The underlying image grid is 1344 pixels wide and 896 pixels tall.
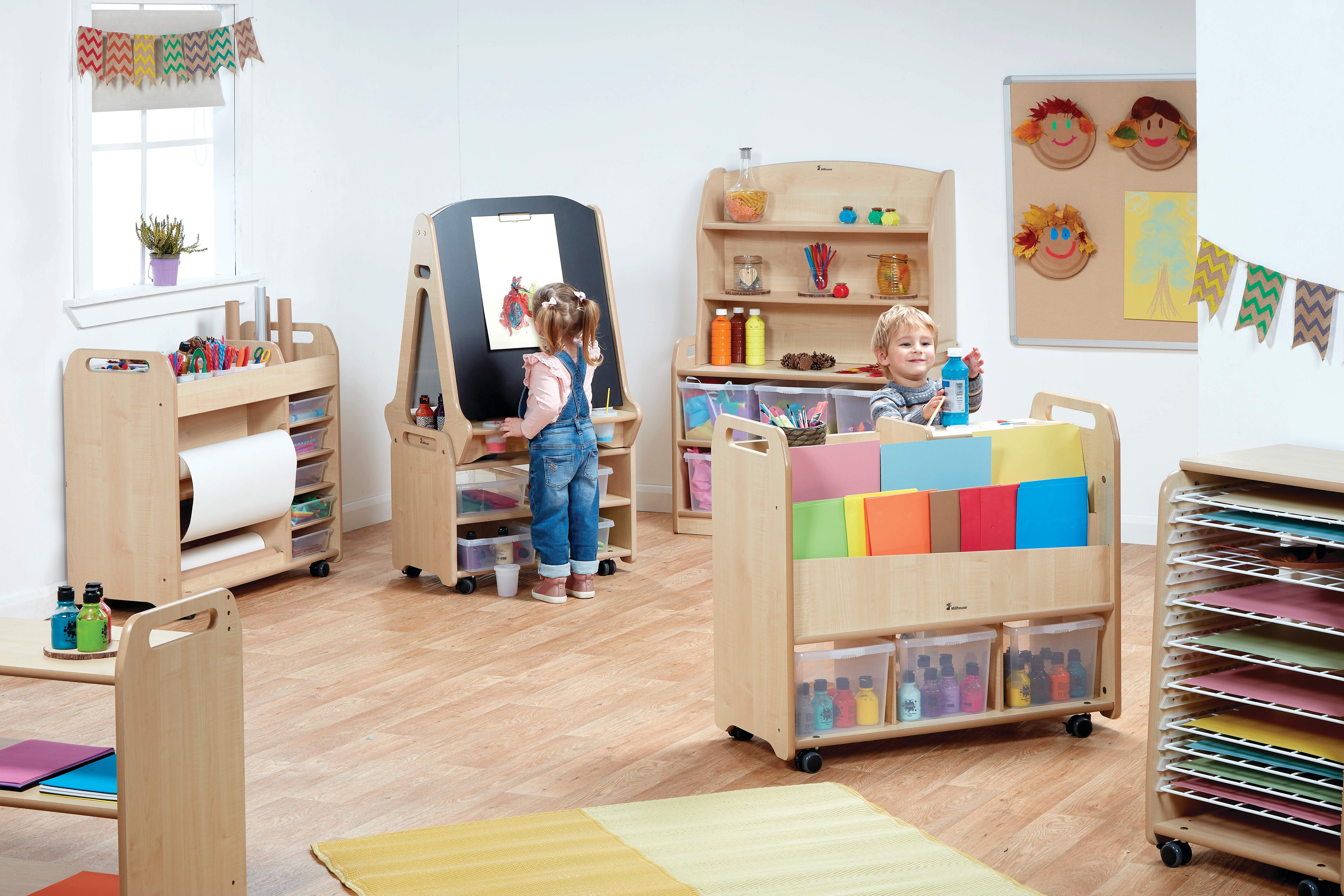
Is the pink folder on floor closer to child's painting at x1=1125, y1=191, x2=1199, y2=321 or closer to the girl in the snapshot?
the girl

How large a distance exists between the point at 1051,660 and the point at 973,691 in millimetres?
269

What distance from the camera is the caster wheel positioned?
3.83 meters

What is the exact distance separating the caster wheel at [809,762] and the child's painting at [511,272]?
7.80ft

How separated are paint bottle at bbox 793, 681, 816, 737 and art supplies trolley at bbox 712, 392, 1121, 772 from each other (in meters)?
0.02

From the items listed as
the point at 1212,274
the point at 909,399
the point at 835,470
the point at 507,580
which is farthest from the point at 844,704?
the point at 507,580

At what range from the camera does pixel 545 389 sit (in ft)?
17.4

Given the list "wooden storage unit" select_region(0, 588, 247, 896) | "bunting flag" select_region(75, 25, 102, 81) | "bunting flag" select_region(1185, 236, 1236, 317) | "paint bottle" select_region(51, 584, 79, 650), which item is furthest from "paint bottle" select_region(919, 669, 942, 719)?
"bunting flag" select_region(75, 25, 102, 81)

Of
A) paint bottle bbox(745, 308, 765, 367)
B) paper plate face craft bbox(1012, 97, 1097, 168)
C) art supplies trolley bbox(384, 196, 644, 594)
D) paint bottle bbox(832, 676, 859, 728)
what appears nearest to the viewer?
paint bottle bbox(832, 676, 859, 728)

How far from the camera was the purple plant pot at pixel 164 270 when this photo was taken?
5.77 m

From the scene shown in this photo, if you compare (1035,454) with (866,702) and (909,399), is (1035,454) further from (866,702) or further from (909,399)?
(866,702)

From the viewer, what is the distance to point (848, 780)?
3811mm

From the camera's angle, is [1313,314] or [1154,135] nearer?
[1313,314]

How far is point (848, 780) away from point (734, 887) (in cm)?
75

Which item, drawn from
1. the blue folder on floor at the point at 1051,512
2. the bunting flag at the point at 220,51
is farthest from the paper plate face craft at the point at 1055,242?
the bunting flag at the point at 220,51
